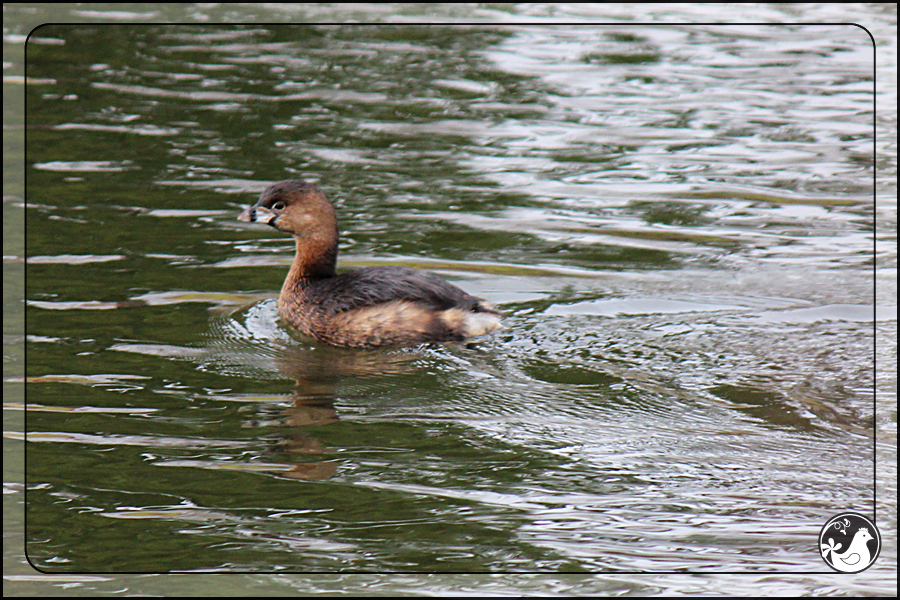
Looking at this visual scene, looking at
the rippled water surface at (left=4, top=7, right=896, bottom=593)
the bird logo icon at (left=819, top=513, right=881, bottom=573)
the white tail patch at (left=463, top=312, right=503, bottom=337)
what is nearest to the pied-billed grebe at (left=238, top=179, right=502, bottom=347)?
the white tail patch at (left=463, top=312, right=503, bottom=337)

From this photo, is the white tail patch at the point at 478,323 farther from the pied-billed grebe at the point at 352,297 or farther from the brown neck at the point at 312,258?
the brown neck at the point at 312,258

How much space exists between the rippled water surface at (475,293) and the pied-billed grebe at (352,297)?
6.1 inches

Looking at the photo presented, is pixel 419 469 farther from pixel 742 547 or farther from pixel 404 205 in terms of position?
pixel 404 205

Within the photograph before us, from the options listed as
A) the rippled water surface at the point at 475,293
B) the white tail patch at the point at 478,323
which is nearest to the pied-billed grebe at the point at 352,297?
the white tail patch at the point at 478,323

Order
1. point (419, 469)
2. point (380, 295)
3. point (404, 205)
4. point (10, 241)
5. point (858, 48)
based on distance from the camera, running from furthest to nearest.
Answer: point (858, 48) → point (404, 205) → point (10, 241) → point (380, 295) → point (419, 469)

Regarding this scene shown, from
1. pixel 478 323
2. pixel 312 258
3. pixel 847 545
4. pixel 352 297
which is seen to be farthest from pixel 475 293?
pixel 847 545

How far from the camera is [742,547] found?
4.11m

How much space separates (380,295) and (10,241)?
233 centimetres

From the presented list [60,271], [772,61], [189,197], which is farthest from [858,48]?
[60,271]

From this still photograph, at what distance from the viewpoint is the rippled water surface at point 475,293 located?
4363 mm

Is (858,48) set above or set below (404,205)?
above

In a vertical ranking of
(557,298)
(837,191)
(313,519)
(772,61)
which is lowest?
(313,519)

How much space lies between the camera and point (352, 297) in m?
6.27

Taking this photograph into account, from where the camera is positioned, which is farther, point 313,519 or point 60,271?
point 60,271
